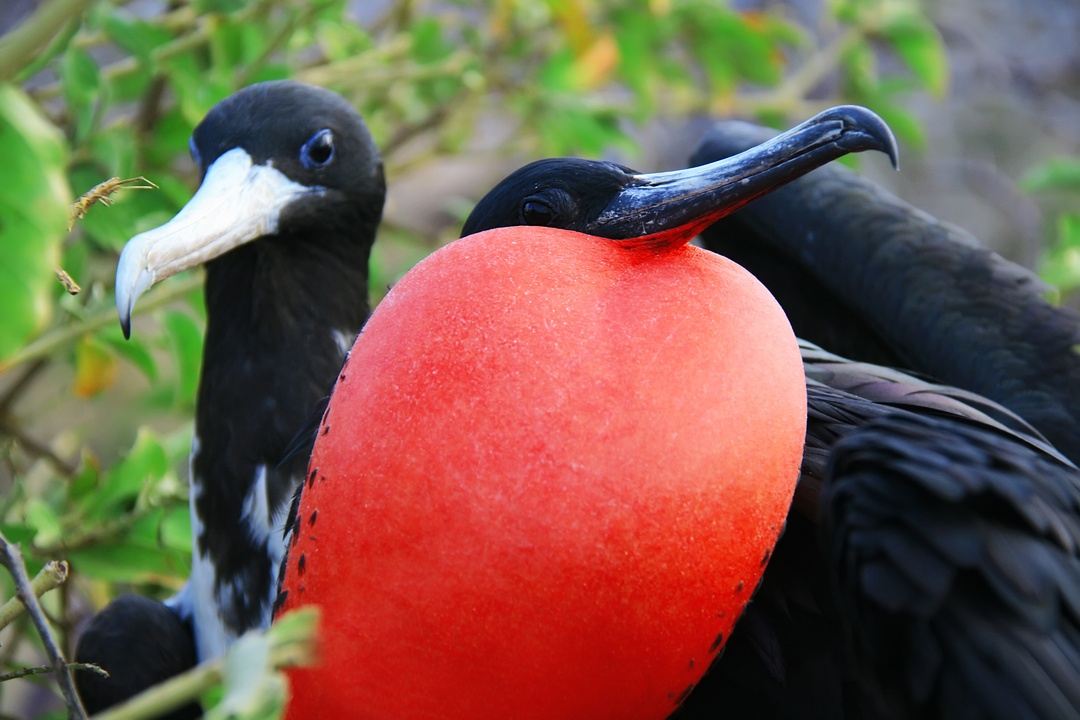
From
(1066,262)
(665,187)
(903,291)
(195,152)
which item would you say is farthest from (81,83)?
(1066,262)

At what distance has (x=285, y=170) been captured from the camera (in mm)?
1628

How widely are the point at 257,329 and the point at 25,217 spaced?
75 centimetres

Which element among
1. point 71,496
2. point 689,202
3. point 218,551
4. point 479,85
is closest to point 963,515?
point 689,202

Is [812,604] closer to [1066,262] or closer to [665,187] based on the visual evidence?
[665,187]

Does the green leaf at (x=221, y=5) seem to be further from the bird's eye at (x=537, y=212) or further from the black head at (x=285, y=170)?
the bird's eye at (x=537, y=212)

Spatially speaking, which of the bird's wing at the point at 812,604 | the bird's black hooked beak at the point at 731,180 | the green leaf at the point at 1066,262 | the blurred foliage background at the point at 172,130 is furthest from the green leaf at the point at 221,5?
the green leaf at the point at 1066,262

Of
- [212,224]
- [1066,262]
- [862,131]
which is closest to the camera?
[862,131]

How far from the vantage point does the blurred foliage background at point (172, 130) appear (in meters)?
1.48

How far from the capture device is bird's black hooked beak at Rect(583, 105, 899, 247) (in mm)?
1137

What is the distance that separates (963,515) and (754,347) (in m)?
0.19

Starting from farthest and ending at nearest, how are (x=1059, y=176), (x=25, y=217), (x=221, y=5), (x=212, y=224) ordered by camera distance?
1. (x=1059, y=176)
2. (x=221, y=5)
3. (x=212, y=224)
4. (x=25, y=217)

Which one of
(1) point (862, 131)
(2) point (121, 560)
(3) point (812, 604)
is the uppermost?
(1) point (862, 131)

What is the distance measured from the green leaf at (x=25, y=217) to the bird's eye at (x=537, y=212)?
1.60 ft

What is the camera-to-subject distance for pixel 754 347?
1.08 meters
